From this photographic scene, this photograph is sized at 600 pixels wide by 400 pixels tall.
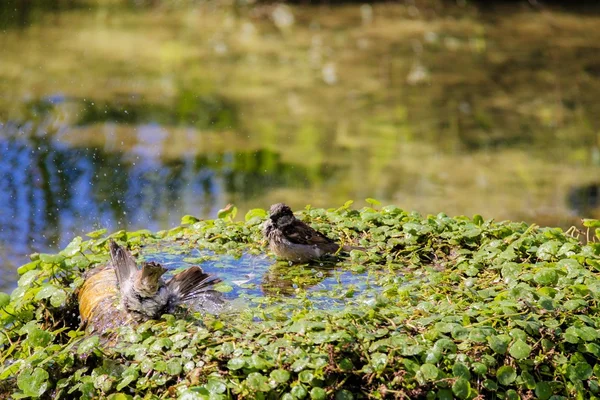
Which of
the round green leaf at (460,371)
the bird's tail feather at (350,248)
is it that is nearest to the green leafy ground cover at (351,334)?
the round green leaf at (460,371)

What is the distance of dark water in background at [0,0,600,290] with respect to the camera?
8.09 meters

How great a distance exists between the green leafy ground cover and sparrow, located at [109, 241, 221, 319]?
Answer: 0.10 m

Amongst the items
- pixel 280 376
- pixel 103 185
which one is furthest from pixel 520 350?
pixel 103 185

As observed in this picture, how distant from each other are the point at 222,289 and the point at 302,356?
730 mm

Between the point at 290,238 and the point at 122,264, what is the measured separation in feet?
2.68

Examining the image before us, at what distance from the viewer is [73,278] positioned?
401 cm

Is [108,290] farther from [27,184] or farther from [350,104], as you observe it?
[350,104]

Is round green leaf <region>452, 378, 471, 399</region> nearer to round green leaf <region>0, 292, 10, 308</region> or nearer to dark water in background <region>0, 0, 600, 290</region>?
round green leaf <region>0, 292, 10, 308</region>

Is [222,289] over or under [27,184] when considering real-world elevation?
over

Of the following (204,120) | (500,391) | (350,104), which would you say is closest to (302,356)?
(500,391)

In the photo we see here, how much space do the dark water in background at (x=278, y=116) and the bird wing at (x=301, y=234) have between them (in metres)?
3.28

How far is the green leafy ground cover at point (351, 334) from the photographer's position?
9.92 feet

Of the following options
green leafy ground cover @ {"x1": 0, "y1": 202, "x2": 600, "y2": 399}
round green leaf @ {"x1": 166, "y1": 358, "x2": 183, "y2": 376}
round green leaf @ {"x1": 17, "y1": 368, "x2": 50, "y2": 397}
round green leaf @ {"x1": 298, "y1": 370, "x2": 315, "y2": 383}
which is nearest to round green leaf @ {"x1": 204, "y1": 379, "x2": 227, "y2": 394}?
green leafy ground cover @ {"x1": 0, "y1": 202, "x2": 600, "y2": 399}

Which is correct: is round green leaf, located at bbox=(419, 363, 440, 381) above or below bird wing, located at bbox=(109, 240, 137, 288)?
below
